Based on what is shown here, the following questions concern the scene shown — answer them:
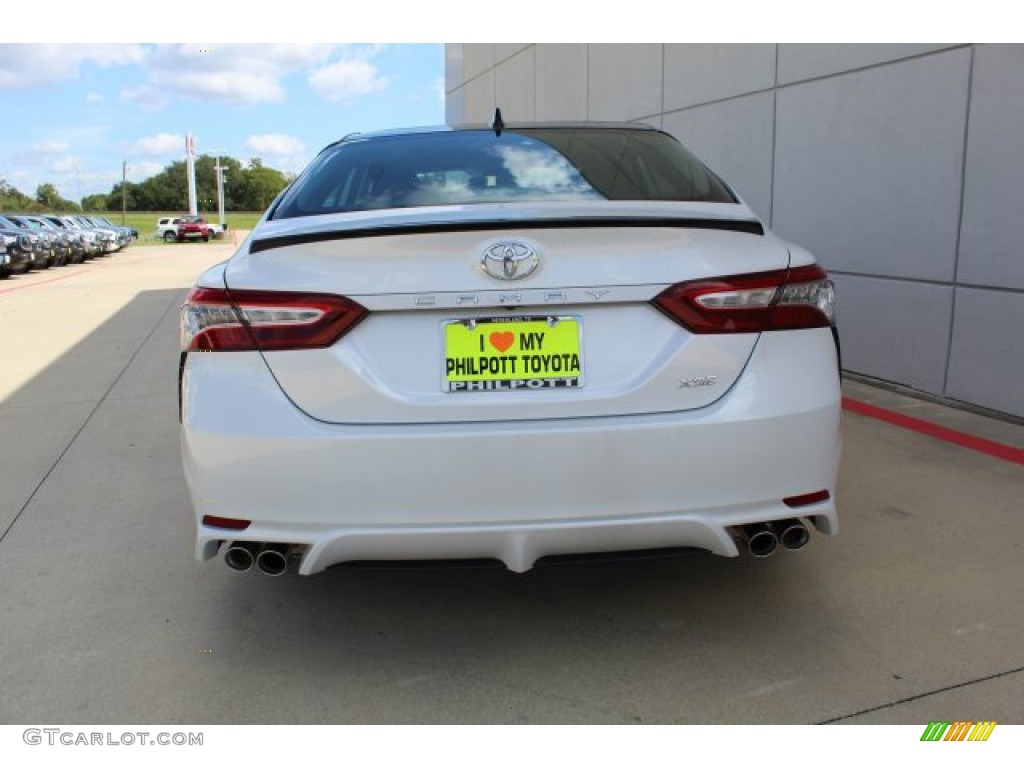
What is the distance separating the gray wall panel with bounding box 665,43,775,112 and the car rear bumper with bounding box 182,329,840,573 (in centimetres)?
592

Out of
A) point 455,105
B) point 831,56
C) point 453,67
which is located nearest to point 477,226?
point 831,56

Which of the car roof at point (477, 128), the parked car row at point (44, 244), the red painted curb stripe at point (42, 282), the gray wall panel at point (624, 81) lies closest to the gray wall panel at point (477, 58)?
the gray wall panel at point (624, 81)

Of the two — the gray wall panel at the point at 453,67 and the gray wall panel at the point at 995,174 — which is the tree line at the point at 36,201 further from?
the gray wall panel at the point at 995,174

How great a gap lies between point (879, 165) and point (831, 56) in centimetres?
104

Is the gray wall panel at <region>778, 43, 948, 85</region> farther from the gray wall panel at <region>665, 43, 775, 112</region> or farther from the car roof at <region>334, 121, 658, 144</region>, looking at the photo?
the car roof at <region>334, 121, 658, 144</region>

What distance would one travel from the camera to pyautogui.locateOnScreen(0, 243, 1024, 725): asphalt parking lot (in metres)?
2.46

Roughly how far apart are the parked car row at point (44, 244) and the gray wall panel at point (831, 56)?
1945cm

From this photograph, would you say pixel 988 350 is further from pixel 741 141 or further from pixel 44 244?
pixel 44 244

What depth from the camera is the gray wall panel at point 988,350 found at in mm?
5297

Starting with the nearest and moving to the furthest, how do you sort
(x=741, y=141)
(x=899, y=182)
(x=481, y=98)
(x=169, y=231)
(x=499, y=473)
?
(x=499, y=473) < (x=899, y=182) < (x=741, y=141) < (x=481, y=98) < (x=169, y=231)

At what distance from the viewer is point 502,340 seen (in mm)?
2309

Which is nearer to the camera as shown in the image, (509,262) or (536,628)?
(509,262)

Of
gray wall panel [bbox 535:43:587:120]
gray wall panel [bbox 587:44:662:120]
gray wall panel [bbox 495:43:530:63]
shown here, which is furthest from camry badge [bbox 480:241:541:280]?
gray wall panel [bbox 495:43:530:63]
